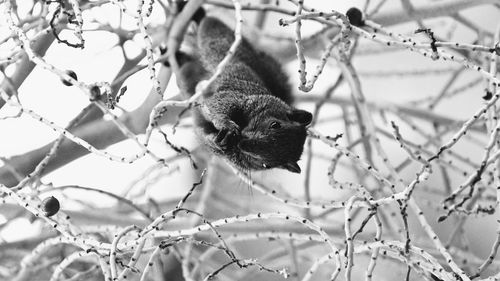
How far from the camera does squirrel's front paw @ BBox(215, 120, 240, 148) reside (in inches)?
95.1

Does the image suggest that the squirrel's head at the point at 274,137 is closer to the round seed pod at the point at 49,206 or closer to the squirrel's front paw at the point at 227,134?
the squirrel's front paw at the point at 227,134

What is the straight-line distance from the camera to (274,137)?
249 centimetres

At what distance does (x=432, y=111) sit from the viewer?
9.16 ft

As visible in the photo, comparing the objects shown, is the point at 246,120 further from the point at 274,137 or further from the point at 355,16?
the point at 355,16

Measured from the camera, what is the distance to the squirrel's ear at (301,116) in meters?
2.47

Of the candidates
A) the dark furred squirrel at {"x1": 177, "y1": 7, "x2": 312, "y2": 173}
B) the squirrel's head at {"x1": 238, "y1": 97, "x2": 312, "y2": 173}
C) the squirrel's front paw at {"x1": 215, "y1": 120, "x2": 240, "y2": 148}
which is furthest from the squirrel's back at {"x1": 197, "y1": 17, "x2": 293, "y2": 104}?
the squirrel's front paw at {"x1": 215, "y1": 120, "x2": 240, "y2": 148}

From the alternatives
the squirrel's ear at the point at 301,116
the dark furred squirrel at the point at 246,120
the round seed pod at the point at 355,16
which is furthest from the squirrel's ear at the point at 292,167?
the round seed pod at the point at 355,16

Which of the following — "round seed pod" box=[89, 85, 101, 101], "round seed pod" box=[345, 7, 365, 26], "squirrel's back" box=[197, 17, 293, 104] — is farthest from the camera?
"squirrel's back" box=[197, 17, 293, 104]

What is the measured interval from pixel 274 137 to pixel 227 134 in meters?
0.17

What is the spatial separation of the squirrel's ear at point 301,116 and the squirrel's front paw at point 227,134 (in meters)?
0.20

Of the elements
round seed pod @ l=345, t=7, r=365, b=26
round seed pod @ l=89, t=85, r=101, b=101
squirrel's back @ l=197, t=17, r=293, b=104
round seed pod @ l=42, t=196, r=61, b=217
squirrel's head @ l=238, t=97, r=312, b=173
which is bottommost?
round seed pod @ l=42, t=196, r=61, b=217

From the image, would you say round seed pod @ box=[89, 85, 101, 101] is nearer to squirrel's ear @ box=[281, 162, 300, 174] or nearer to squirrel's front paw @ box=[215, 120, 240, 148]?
squirrel's front paw @ box=[215, 120, 240, 148]

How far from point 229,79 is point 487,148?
1212 millimetres

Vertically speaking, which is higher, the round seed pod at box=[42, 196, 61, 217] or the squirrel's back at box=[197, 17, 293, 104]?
the squirrel's back at box=[197, 17, 293, 104]
